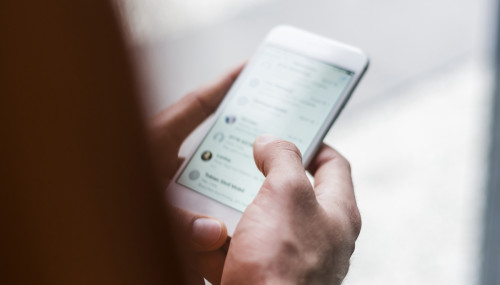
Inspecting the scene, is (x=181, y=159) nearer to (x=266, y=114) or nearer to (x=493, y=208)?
(x=266, y=114)

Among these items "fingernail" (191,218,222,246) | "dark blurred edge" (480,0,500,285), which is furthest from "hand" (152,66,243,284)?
"dark blurred edge" (480,0,500,285)

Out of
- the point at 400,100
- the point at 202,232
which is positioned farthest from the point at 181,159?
the point at 400,100

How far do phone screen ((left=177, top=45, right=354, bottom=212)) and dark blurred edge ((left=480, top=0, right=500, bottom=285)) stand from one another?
35 centimetres

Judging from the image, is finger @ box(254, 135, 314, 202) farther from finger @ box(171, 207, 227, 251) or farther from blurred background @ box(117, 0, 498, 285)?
blurred background @ box(117, 0, 498, 285)

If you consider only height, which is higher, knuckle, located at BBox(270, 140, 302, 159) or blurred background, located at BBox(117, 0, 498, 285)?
blurred background, located at BBox(117, 0, 498, 285)

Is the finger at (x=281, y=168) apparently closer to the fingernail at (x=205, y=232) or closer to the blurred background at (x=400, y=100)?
the fingernail at (x=205, y=232)

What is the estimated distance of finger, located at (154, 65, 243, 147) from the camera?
602mm

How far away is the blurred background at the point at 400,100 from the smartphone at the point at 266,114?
20 cm

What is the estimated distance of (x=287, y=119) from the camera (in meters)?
0.54

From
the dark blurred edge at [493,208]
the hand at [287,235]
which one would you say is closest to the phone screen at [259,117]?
the hand at [287,235]

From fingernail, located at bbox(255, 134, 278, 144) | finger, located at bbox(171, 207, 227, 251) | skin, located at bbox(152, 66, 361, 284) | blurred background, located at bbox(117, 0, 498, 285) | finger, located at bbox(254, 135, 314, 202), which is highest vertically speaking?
blurred background, located at bbox(117, 0, 498, 285)

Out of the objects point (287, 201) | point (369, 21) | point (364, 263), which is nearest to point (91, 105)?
point (287, 201)

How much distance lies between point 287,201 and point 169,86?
781 millimetres

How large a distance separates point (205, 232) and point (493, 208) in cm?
55
